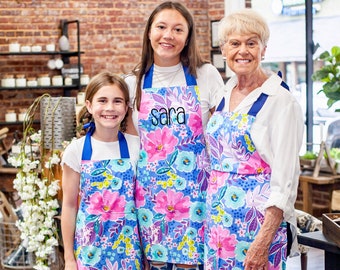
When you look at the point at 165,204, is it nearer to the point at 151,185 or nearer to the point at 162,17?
the point at 151,185

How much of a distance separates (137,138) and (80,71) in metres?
5.80

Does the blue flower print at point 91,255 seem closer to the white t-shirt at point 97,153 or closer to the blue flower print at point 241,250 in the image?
the white t-shirt at point 97,153

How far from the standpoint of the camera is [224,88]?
2650 millimetres

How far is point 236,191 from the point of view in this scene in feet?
8.08

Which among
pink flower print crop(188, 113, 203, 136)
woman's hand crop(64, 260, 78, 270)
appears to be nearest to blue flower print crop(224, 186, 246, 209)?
pink flower print crop(188, 113, 203, 136)

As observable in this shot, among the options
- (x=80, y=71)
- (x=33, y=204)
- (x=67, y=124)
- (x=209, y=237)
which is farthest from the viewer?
(x=80, y=71)

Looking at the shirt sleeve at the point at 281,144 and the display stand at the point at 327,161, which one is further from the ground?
the shirt sleeve at the point at 281,144

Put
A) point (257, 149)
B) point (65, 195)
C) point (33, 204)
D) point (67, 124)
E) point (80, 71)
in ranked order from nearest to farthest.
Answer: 1. point (257, 149)
2. point (65, 195)
3. point (33, 204)
4. point (67, 124)
5. point (80, 71)

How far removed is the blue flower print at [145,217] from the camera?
9.09 ft

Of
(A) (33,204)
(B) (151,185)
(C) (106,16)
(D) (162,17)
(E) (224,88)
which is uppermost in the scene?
(C) (106,16)

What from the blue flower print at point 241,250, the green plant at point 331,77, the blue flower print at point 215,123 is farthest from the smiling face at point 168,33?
the green plant at point 331,77

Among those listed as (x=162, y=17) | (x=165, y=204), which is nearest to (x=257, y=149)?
(x=165, y=204)

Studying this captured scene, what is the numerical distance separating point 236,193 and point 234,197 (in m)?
0.02

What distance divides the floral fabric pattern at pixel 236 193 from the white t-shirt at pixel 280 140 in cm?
4
